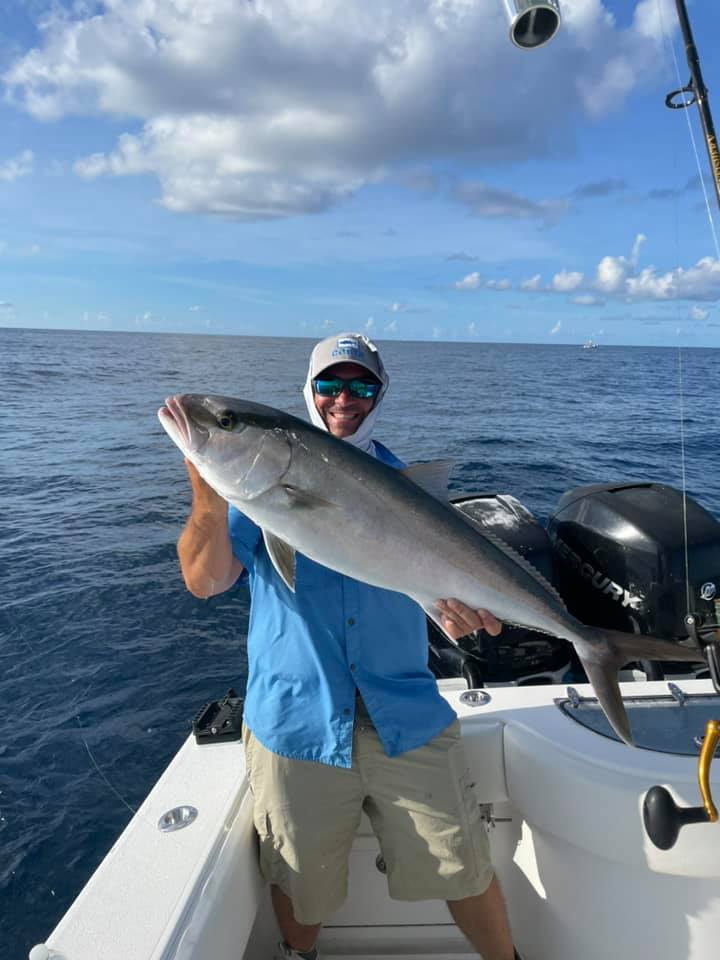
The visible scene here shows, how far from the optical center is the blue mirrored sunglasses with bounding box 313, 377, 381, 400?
276 centimetres

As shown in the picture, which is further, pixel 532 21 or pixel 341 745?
pixel 532 21

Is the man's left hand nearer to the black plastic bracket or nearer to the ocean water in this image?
the black plastic bracket

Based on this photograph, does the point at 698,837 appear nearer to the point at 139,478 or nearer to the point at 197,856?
the point at 197,856

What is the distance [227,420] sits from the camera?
2.15 meters

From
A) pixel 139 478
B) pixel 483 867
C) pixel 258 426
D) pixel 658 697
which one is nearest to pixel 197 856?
pixel 483 867

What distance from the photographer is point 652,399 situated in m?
34.7

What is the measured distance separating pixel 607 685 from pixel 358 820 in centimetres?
110

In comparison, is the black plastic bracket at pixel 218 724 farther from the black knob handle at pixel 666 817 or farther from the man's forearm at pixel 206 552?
the black knob handle at pixel 666 817

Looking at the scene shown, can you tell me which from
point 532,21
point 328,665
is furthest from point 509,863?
point 532,21

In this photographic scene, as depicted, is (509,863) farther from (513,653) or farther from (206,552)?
(206,552)

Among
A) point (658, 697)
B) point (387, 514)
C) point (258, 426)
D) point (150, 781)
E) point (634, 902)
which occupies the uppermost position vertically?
point (258, 426)

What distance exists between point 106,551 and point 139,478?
193 inches

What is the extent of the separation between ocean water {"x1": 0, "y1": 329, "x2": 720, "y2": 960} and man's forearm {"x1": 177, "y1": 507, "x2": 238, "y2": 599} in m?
2.93

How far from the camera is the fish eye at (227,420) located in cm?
214
